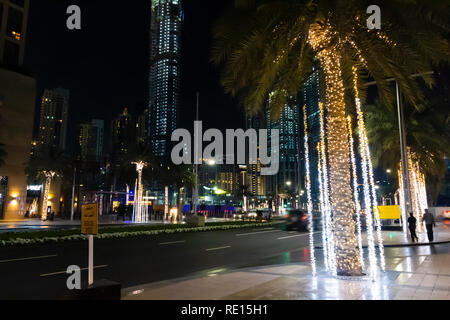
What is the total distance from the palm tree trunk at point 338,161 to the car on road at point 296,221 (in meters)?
18.4

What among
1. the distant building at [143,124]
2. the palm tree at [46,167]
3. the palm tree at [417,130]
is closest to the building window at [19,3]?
the palm tree at [46,167]

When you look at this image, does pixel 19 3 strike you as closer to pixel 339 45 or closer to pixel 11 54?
pixel 11 54

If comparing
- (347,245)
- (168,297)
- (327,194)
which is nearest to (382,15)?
(327,194)

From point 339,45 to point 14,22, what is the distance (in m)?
52.2

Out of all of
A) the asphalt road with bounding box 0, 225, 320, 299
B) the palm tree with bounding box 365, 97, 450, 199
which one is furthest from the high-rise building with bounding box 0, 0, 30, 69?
the palm tree with bounding box 365, 97, 450, 199

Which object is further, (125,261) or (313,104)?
(313,104)

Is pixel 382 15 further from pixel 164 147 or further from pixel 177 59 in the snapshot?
pixel 164 147

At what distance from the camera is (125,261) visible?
474 inches

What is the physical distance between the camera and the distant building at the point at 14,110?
4109 cm

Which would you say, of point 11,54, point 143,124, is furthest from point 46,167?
point 143,124

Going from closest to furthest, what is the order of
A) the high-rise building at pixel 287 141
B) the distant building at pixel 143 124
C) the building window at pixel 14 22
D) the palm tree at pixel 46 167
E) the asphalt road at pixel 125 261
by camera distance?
the asphalt road at pixel 125 261 < the palm tree at pixel 46 167 < the building window at pixel 14 22 < the high-rise building at pixel 287 141 < the distant building at pixel 143 124

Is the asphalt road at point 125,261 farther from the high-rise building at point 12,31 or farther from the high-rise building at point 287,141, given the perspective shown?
the high-rise building at point 287,141

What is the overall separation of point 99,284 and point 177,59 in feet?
355

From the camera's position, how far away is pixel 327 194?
Answer: 390 inches
